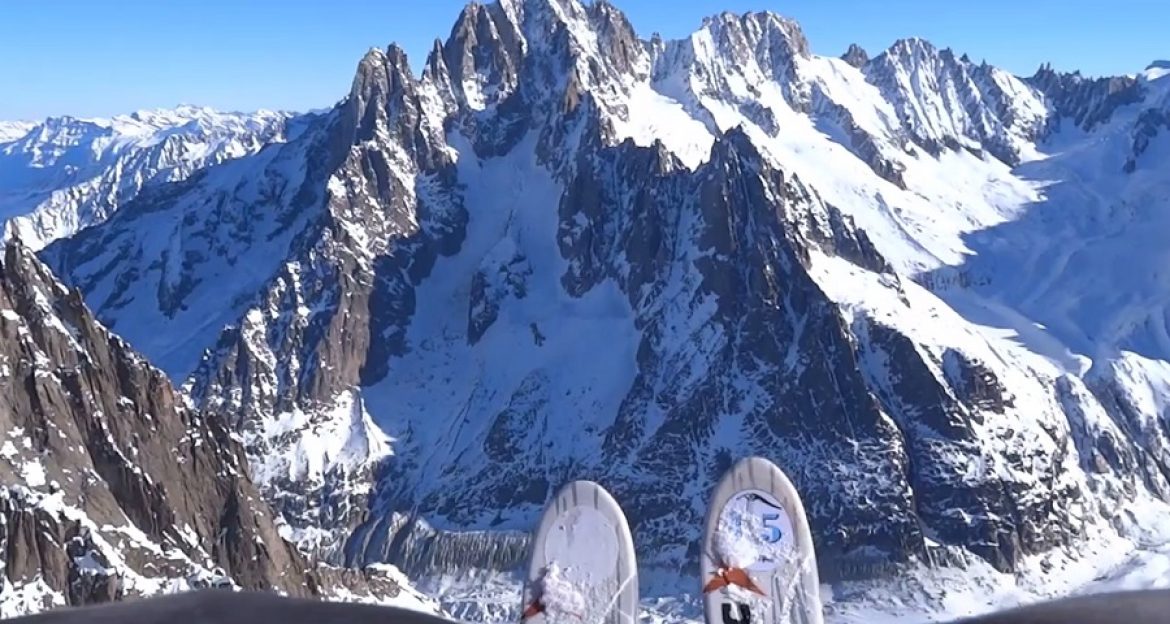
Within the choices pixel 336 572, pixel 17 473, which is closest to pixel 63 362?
pixel 17 473

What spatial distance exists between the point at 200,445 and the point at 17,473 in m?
27.3

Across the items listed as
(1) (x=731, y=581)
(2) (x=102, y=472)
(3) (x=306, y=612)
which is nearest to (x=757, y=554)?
(1) (x=731, y=581)

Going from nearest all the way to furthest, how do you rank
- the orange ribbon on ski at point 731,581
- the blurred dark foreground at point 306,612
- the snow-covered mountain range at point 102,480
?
the blurred dark foreground at point 306,612
the orange ribbon on ski at point 731,581
the snow-covered mountain range at point 102,480

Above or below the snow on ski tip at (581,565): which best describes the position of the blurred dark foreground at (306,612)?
below

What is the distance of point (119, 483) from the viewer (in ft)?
318

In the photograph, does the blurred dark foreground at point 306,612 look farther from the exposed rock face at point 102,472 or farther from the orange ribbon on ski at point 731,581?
the exposed rock face at point 102,472

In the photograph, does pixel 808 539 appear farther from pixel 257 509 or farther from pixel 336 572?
pixel 336 572

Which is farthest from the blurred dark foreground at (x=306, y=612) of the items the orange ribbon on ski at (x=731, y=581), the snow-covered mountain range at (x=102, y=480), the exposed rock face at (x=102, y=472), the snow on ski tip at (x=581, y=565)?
the exposed rock face at (x=102, y=472)

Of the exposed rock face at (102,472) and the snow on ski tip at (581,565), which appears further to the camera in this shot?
the exposed rock face at (102,472)

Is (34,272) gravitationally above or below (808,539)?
above

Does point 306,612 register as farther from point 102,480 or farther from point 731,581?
point 102,480

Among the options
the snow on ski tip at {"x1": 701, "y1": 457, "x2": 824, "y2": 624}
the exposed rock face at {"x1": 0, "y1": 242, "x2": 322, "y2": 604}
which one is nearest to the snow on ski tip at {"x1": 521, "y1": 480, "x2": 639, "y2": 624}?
the snow on ski tip at {"x1": 701, "y1": 457, "x2": 824, "y2": 624}

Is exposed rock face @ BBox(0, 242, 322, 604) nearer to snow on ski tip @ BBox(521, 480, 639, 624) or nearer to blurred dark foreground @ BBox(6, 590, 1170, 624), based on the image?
snow on ski tip @ BBox(521, 480, 639, 624)

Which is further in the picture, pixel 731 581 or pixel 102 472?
pixel 102 472
